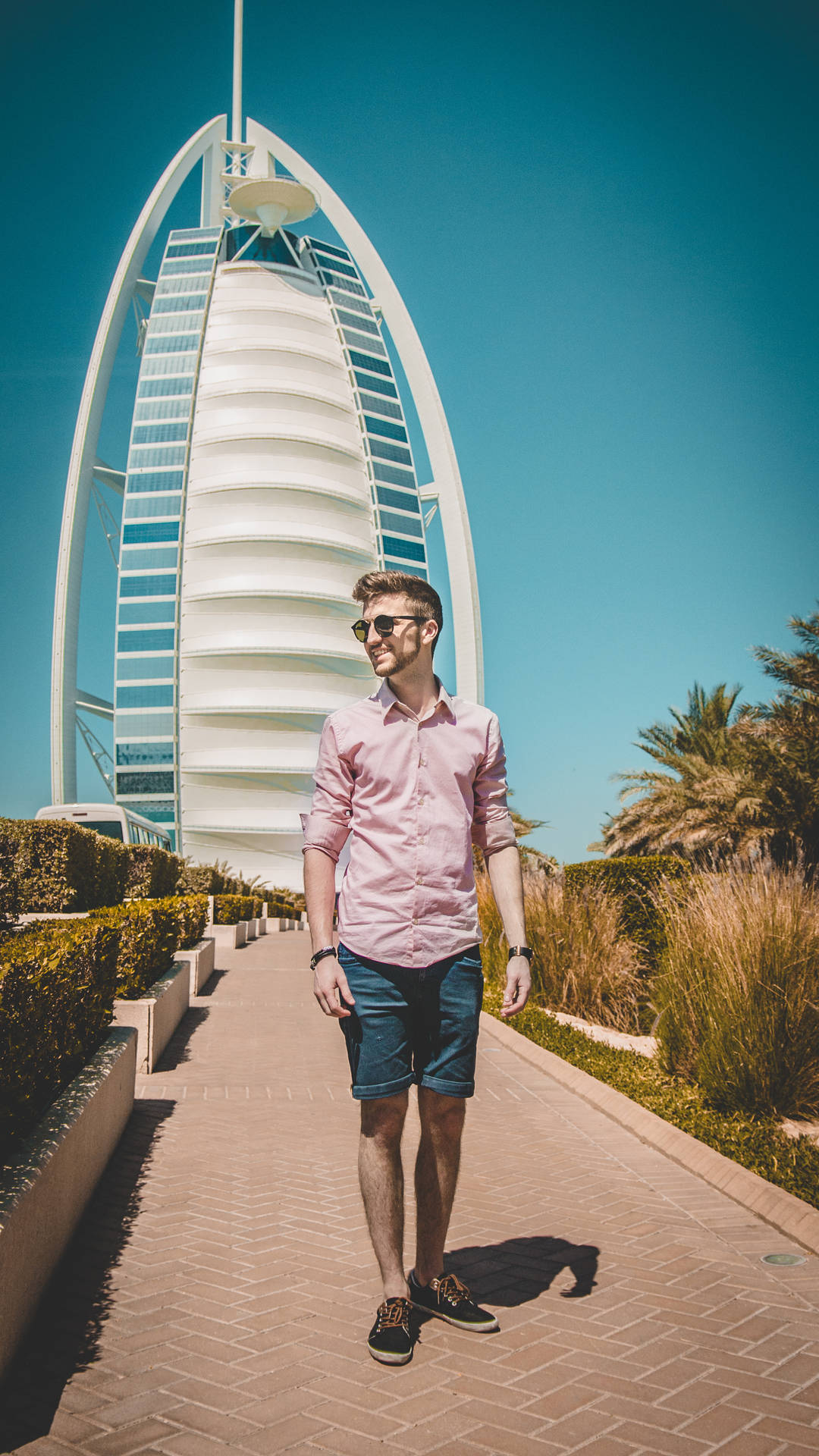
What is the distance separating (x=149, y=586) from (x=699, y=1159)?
7788 centimetres

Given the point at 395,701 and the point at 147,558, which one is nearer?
the point at 395,701

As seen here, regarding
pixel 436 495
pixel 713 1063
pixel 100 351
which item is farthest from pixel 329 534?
pixel 713 1063

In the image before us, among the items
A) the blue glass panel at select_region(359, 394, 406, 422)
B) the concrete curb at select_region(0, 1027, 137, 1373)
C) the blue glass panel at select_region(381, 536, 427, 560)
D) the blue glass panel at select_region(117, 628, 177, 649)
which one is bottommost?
the concrete curb at select_region(0, 1027, 137, 1373)

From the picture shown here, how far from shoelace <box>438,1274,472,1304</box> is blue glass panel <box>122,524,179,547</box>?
7942 centimetres

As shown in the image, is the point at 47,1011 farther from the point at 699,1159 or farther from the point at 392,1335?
the point at 699,1159

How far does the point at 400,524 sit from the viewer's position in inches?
A: 3383

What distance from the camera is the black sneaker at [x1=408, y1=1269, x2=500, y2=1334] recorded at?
3.75 m

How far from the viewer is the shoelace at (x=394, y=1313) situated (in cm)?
353

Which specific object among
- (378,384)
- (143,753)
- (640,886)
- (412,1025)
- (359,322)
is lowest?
(412,1025)

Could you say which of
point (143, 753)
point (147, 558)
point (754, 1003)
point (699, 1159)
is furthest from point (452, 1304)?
point (147, 558)

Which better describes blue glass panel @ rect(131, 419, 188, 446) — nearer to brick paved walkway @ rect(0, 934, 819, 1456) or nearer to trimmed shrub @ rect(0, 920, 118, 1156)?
trimmed shrub @ rect(0, 920, 118, 1156)

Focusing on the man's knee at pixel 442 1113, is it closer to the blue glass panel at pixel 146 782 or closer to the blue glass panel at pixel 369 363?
the blue glass panel at pixel 146 782

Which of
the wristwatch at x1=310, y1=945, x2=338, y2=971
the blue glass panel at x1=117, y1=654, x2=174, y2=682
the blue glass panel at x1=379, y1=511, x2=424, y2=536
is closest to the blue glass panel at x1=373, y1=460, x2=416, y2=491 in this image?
the blue glass panel at x1=379, y1=511, x2=424, y2=536

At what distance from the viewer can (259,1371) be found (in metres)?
3.45
